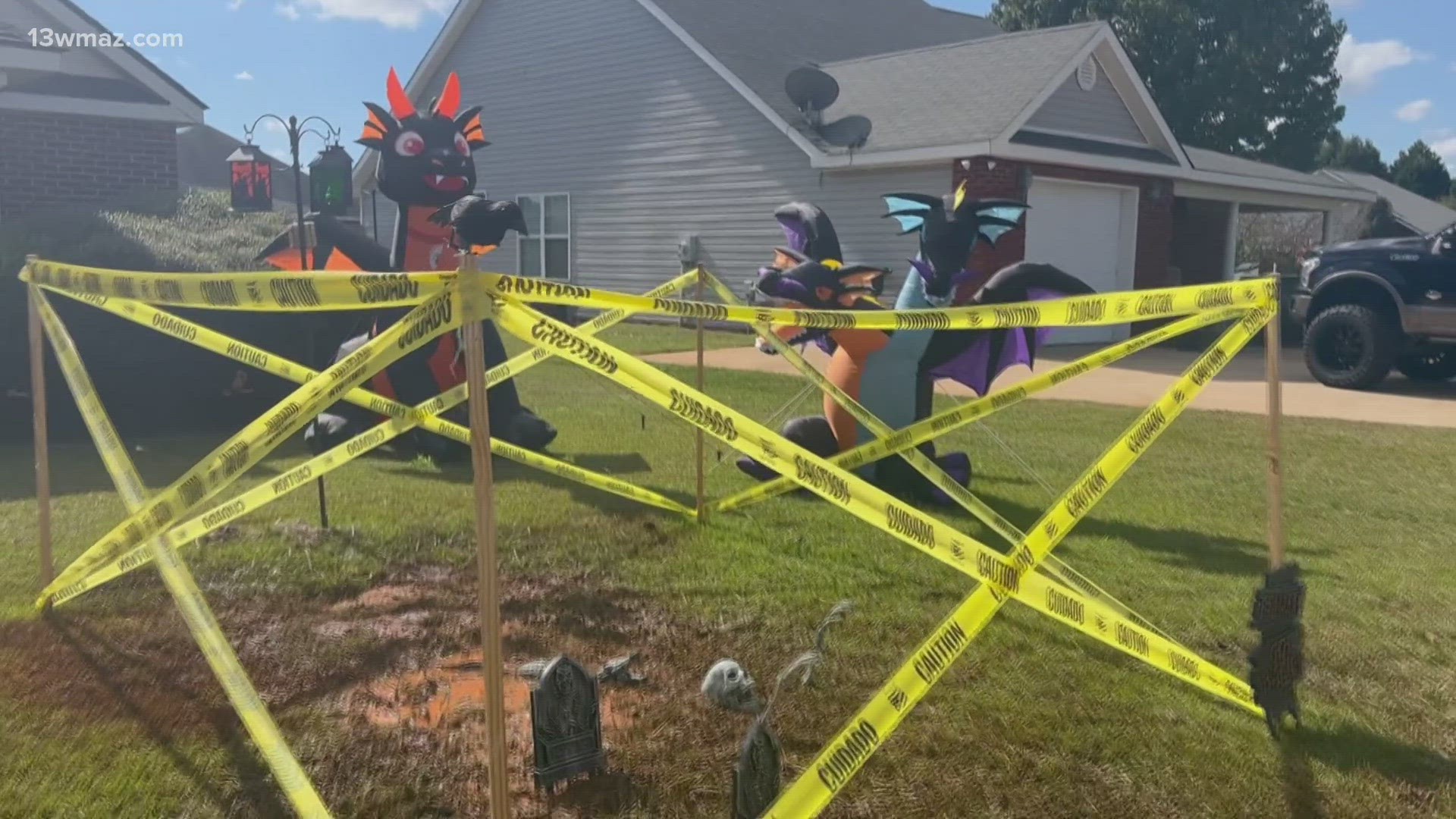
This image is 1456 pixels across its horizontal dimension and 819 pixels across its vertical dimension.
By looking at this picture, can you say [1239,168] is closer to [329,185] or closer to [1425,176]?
[329,185]

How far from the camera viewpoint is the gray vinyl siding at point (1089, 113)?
16.3 meters

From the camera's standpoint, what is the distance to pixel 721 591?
525cm

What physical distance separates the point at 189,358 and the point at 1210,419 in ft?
31.1

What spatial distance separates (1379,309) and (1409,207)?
33650mm

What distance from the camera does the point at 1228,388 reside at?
12914 mm

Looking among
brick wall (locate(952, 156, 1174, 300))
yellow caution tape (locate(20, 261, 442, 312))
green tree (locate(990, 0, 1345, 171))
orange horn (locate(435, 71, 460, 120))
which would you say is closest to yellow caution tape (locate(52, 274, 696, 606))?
yellow caution tape (locate(20, 261, 442, 312))

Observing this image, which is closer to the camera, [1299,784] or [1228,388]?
[1299,784]

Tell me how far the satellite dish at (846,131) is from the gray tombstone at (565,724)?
45.5 ft

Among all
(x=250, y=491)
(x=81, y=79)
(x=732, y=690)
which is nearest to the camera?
(x=732, y=690)

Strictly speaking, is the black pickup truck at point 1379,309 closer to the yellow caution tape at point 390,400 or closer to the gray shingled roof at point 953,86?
the gray shingled roof at point 953,86

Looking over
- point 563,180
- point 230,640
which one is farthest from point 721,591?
point 563,180

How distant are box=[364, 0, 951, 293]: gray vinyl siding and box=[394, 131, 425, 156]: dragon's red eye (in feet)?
29.1

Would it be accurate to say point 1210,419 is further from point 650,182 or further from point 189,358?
point 650,182

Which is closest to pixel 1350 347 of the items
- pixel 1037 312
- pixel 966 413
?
pixel 966 413
